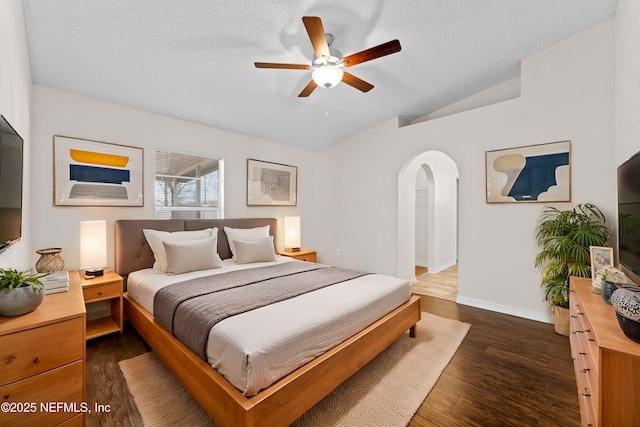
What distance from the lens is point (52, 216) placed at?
8.91 ft

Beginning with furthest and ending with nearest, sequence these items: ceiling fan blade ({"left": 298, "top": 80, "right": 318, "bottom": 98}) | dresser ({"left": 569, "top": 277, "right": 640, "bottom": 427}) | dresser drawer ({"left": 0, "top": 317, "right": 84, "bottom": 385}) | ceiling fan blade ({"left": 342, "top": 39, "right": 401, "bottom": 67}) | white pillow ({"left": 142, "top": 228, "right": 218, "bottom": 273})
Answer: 1. white pillow ({"left": 142, "top": 228, "right": 218, "bottom": 273})
2. ceiling fan blade ({"left": 298, "top": 80, "right": 318, "bottom": 98})
3. ceiling fan blade ({"left": 342, "top": 39, "right": 401, "bottom": 67})
4. dresser drawer ({"left": 0, "top": 317, "right": 84, "bottom": 385})
5. dresser ({"left": 569, "top": 277, "right": 640, "bottom": 427})

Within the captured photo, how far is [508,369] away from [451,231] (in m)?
4.59

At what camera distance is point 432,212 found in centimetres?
576

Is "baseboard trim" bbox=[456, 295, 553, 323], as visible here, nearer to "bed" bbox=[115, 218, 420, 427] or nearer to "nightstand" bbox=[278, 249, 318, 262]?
"bed" bbox=[115, 218, 420, 427]

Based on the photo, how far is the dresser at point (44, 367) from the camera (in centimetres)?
129

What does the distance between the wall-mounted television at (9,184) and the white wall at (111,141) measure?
112cm

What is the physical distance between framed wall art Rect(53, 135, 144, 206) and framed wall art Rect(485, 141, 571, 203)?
4.45 m

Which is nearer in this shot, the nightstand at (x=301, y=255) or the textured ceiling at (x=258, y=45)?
the textured ceiling at (x=258, y=45)

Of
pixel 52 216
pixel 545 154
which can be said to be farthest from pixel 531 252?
pixel 52 216

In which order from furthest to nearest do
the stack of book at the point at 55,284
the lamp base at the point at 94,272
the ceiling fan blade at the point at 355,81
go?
the lamp base at the point at 94,272, the ceiling fan blade at the point at 355,81, the stack of book at the point at 55,284

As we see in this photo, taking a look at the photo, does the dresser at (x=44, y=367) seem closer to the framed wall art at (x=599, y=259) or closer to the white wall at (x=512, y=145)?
the framed wall art at (x=599, y=259)

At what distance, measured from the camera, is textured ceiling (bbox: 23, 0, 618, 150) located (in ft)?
6.97

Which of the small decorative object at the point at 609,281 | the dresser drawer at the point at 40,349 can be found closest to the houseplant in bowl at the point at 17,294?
the dresser drawer at the point at 40,349

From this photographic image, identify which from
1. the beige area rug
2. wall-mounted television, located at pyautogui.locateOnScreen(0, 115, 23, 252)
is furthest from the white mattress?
wall-mounted television, located at pyautogui.locateOnScreen(0, 115, 23, 252)
